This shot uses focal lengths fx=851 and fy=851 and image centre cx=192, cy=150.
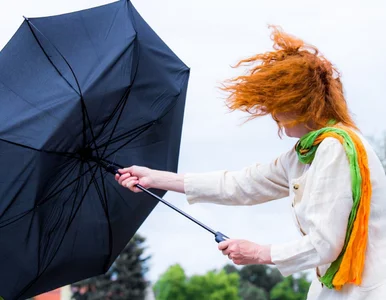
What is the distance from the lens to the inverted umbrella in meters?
4.38

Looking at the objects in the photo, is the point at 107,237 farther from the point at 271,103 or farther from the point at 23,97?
the point at 271,103

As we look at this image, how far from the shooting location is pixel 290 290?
155 feet

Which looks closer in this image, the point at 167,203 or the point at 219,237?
the point at 219,237

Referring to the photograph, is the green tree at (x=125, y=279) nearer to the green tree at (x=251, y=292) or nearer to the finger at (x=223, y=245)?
the green tree at (x=251, y=292)

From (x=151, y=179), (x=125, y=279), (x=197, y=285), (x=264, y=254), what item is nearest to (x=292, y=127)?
(x=264, y=254)

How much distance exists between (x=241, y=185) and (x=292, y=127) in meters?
0.52

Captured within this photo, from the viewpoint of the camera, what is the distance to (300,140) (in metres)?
3.48

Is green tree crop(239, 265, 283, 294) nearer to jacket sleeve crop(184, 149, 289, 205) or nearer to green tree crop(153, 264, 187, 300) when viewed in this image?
green tree crop(153, 264, 187, 300)

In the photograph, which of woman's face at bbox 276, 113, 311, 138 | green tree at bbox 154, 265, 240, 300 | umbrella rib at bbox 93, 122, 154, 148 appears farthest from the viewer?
green tree at bbox 154, 265, 240, 300

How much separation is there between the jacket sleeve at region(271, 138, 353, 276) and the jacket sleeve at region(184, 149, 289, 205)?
0.53 metres

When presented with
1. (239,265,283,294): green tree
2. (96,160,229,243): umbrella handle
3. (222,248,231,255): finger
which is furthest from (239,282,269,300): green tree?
(222,248,231,255): finger

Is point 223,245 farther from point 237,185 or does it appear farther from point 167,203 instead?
point 167,203

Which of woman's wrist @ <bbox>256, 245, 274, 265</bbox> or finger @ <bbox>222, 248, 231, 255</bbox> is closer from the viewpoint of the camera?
woman's wrist @ <bbox>256, 245, 274, 265</bbox>

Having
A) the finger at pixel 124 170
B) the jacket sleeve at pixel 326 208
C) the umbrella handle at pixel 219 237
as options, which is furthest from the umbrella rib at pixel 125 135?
the jacket sleeve at pixel 326 208
